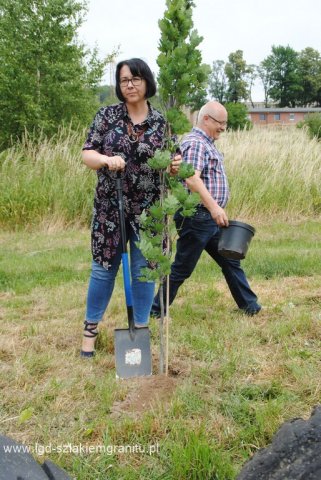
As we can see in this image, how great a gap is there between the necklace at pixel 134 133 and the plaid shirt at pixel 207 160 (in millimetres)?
896

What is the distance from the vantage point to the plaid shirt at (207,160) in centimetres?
414

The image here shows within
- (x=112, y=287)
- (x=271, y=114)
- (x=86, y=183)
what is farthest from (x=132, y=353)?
(x=271, y=114)

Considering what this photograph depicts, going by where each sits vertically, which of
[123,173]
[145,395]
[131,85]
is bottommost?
[145,395]

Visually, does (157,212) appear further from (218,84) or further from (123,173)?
(218,84)

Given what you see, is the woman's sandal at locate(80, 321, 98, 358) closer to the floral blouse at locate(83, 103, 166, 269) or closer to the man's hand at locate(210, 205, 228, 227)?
the floral blouse at locate(83, 103, 166, 269)

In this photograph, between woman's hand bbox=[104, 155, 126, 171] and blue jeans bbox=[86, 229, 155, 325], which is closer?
woman's hand bbox=[104, 155, 126, 171]

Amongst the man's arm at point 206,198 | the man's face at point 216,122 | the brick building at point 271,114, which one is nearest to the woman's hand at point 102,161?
the man's arm at point 206,198

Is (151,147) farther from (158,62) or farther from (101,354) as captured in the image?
(101,354)

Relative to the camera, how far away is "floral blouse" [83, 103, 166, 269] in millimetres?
3262

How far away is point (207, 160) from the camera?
4.21m

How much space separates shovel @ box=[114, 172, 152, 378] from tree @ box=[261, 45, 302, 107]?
80.7 meters

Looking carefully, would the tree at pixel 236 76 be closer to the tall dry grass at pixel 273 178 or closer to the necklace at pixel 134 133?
the tall dry grass at pixel 273 178

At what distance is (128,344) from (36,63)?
9.96 metres

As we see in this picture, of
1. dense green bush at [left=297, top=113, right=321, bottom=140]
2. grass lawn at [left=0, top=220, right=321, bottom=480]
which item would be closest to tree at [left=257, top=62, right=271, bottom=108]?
dense green bush at [left=297, top=113, right=321, bottom=140]
